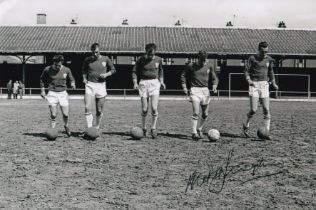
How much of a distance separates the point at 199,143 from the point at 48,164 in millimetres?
3623

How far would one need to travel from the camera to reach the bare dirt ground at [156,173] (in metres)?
5.07

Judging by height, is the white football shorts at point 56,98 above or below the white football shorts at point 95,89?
below

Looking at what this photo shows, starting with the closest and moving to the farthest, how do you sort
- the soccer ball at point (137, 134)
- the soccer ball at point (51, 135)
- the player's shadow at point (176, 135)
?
the soccer ball at point (51, 135)
the soccer ball at point (137, 134)
the player's shadow at point (176, 135)

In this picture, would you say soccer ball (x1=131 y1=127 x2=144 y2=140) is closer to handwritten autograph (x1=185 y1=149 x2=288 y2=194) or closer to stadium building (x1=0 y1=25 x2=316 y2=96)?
handwritten autograph (x1=185 y1=149 x2=288 y2=194)

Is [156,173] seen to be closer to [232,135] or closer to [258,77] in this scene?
[258,77]

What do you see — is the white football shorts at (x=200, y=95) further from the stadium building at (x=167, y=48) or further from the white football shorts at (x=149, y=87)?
the stadium building at (x=167, y=48)

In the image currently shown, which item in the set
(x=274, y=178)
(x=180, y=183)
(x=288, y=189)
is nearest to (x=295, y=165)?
(x=274, y=178)

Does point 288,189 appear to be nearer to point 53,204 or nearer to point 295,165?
point 295,165

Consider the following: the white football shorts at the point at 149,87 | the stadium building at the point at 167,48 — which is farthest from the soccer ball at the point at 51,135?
the stadium building at the point at 167,48

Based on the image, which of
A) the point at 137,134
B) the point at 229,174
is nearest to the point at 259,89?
the point at 137,134

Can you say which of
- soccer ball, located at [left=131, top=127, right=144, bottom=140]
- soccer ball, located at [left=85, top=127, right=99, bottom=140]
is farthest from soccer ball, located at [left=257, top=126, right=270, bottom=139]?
soccer ball, located at [left=85, top=127, right=99, bottom=140]

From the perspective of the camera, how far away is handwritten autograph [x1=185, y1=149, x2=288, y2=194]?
5.89 meters

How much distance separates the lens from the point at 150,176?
6355 millimetres

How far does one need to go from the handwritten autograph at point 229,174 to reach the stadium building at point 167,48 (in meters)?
27.4
